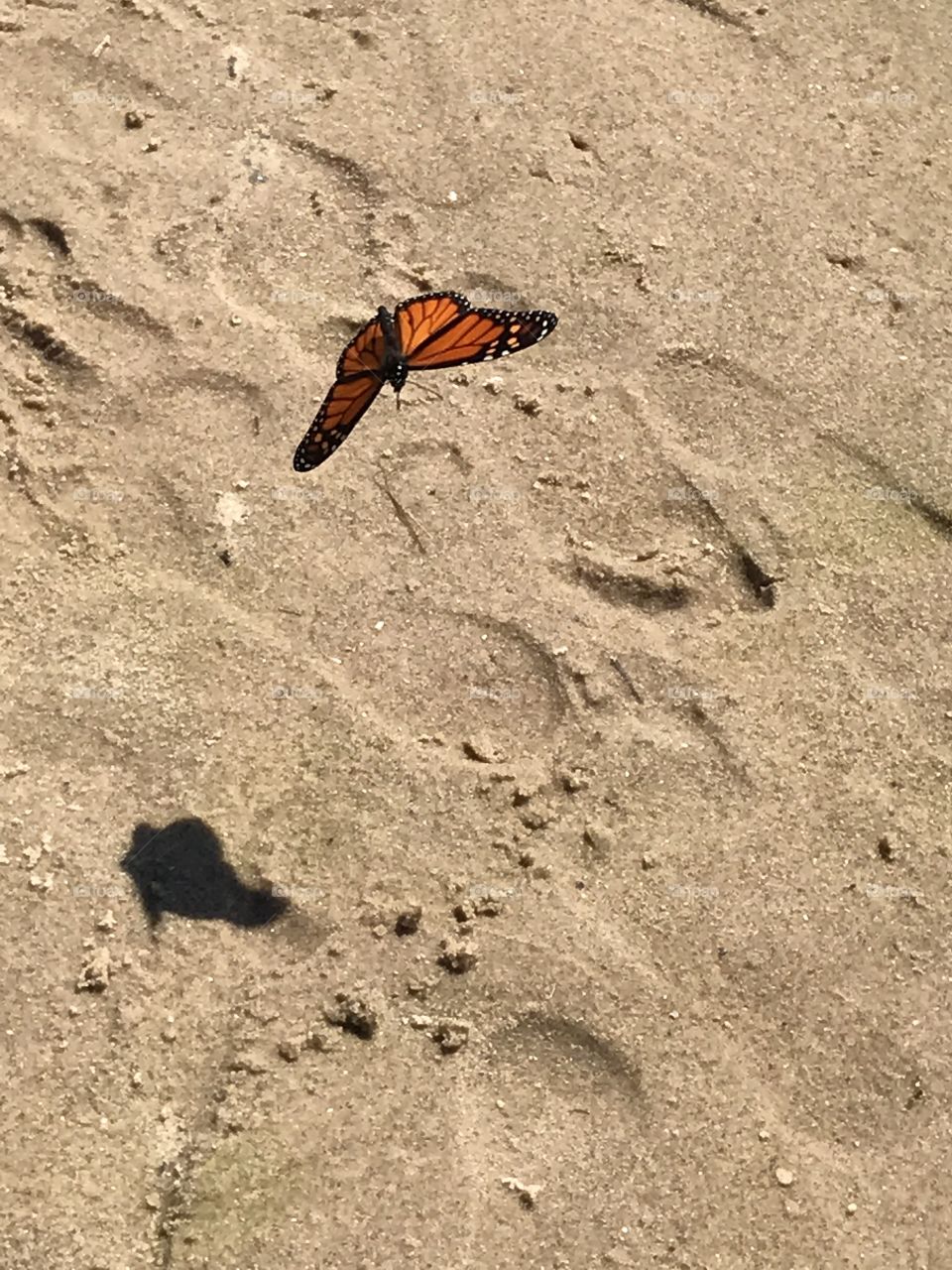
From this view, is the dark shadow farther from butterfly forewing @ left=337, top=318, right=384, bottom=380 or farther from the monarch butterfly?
butterfly forewing @ left=337, top=318, right=384, bottom=380

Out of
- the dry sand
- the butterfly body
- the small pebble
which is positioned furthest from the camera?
the butterfly body

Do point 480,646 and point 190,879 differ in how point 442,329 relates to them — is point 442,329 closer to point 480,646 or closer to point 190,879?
point 480,646

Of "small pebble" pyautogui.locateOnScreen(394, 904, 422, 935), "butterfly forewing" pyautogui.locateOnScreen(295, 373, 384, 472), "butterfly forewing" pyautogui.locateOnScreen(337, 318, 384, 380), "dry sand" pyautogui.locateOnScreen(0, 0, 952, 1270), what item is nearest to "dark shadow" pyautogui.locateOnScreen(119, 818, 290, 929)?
"dry sand" pyautogui.locateOnScreen(0, 0, 952, 1270)

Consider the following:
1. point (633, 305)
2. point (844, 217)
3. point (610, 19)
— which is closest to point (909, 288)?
point (844, 217)

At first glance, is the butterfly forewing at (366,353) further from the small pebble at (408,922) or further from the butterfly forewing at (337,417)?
the small pebble at (408,922)

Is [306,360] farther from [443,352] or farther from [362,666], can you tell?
[362,666]

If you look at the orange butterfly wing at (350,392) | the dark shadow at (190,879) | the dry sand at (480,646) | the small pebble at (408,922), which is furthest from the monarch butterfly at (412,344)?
the small pebble at (408,922)

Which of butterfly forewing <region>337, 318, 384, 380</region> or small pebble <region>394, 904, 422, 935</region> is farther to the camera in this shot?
butterfly forewing <region>337, 318, 384, 380</region>

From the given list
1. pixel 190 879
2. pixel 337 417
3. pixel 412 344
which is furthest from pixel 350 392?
pixel 190 879
